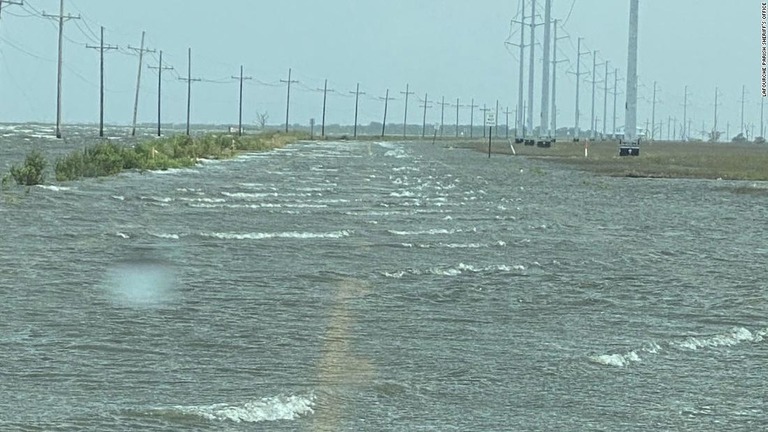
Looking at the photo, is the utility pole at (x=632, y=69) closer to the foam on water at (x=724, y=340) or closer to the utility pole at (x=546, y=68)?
the utility pole at (x=546, y=68)

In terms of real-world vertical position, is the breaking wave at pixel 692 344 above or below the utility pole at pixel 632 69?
below

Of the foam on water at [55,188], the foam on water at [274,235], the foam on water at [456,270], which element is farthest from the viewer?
the foam on water at [55,188]

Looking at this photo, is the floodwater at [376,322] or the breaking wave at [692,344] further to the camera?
the breaking wave at [692,344]

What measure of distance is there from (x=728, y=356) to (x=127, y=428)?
16.4ft

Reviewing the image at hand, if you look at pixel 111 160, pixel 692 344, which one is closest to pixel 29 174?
pixel 111 160

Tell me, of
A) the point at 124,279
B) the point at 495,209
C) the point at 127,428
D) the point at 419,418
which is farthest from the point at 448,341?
the point at 495,209

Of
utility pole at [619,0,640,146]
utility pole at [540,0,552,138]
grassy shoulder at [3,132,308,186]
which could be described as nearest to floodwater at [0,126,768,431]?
grassy shoulder at [3,132,308,186]

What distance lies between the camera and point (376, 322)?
12.2 metres

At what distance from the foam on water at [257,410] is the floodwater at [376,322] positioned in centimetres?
2

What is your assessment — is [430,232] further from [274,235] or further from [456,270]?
[456,270]

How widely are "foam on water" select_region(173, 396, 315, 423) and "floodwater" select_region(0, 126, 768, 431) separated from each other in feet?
0.08

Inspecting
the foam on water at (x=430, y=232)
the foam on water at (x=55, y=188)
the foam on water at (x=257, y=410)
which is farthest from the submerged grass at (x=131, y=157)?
the foam on water at (x=257, y=410)

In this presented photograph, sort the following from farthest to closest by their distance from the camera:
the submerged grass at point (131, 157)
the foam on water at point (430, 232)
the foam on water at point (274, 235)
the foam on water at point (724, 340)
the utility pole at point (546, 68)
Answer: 1. the utility pole at point (546, 68)
2. the submerged grass at point (131, 157)
3. the foam on water at point (430, 232)
4. the foam on water at point (274, 235)
5. the foam on water at point (724, 340)

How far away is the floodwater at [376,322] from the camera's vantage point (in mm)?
8617
